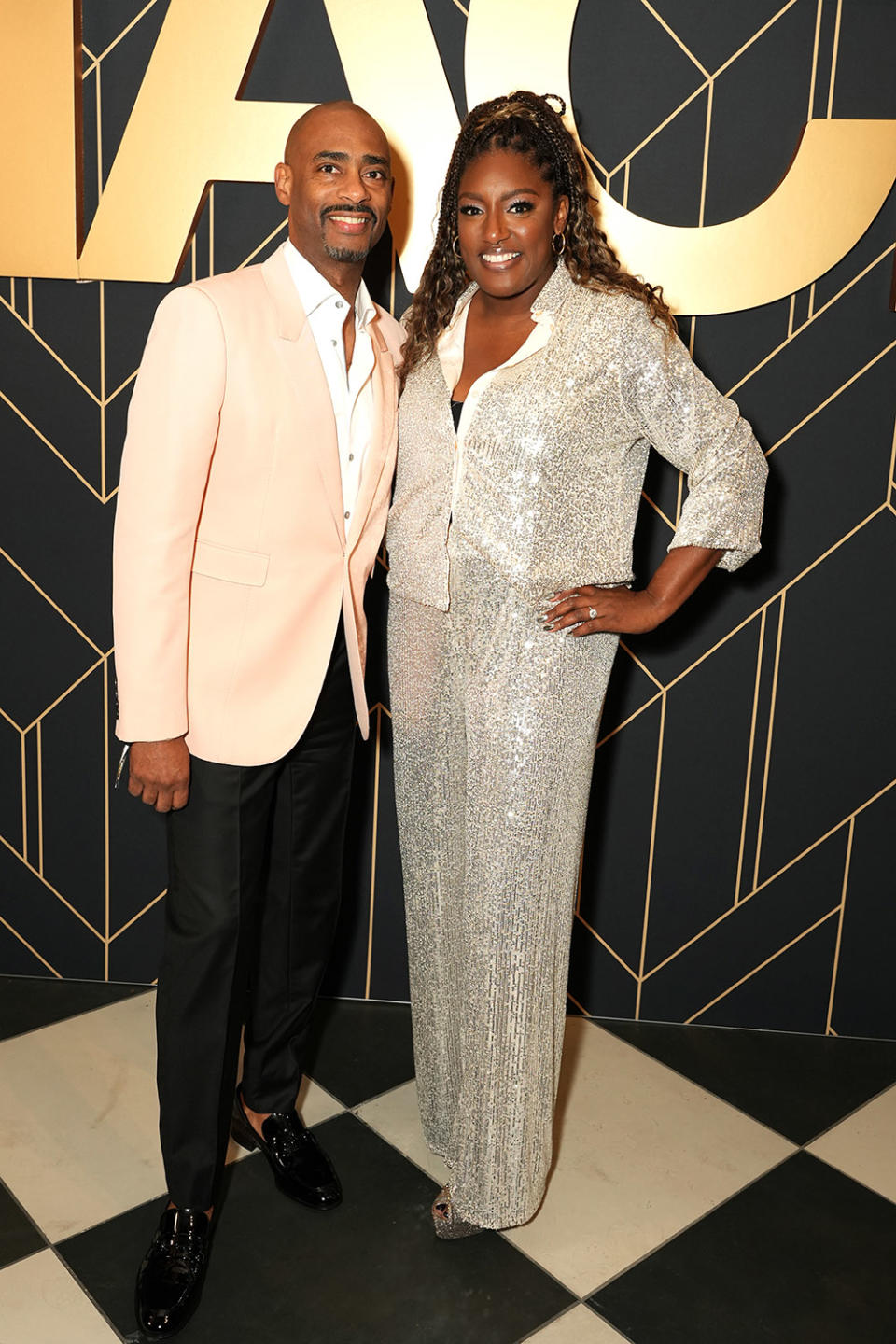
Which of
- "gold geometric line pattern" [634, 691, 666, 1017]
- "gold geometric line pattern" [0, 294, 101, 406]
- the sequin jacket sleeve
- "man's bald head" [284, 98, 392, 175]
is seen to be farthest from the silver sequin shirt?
"gold geometric line pattern" [0, 294, 101, 406]

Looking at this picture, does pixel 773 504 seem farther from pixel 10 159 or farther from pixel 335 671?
pixel 10 159

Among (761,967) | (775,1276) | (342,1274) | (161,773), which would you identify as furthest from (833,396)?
(342,1274)

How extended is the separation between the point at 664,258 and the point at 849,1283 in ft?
6.21

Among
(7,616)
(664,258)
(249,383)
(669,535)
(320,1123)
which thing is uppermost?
(664,258)

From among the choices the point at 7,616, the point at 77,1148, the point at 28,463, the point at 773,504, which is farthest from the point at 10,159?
the point at 77,1148

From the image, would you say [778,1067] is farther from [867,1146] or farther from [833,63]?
[833,63]

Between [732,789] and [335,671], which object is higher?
[335,671]

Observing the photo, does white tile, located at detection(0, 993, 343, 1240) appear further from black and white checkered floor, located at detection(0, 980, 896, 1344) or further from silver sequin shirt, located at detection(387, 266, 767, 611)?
silver sequin shirt, located at detection(387, 266, 767, 611)

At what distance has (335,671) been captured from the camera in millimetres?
2059

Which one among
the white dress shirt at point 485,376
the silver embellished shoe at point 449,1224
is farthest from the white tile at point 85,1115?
the white dress shirt at point 485,376

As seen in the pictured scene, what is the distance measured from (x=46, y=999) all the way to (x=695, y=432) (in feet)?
6.38

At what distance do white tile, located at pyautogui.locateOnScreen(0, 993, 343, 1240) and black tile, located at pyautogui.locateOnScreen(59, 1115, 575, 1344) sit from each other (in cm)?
8

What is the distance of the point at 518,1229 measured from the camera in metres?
2.12

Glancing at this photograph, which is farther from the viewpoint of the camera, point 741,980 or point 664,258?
point 741,980
